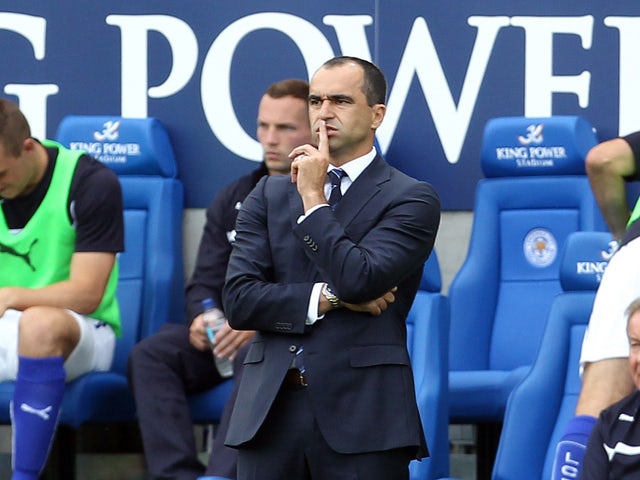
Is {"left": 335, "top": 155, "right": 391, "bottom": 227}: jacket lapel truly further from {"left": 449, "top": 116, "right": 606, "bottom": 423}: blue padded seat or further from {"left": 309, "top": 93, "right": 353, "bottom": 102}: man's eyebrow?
{"left": 449, "top": 116, "right": 606, "bottom": 423}: blue padded seat

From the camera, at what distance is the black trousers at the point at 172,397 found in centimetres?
458

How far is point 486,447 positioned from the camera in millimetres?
4988

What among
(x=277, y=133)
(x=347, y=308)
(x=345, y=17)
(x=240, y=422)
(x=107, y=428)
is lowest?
(x=107, y=428)

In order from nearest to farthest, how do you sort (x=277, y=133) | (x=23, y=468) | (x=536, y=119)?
(x=23, y=468), (x=277, y=133), (x=536, y=119)

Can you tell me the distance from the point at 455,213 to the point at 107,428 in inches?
56.5

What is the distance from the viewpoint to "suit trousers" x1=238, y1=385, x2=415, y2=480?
10.1 ft

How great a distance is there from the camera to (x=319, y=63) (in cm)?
569

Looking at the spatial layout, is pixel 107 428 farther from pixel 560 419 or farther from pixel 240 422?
pixel 240 422

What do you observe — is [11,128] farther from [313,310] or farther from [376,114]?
[313,310]

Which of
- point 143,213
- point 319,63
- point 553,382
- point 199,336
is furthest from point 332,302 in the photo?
point 319,63

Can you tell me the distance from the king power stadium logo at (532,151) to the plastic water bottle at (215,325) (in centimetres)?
114

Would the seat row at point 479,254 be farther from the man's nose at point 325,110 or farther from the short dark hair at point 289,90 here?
the man's nose at point 325,110

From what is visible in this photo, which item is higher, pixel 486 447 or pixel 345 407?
pixel 345 407

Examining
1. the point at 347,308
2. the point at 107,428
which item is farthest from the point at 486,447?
the point at 347,308
